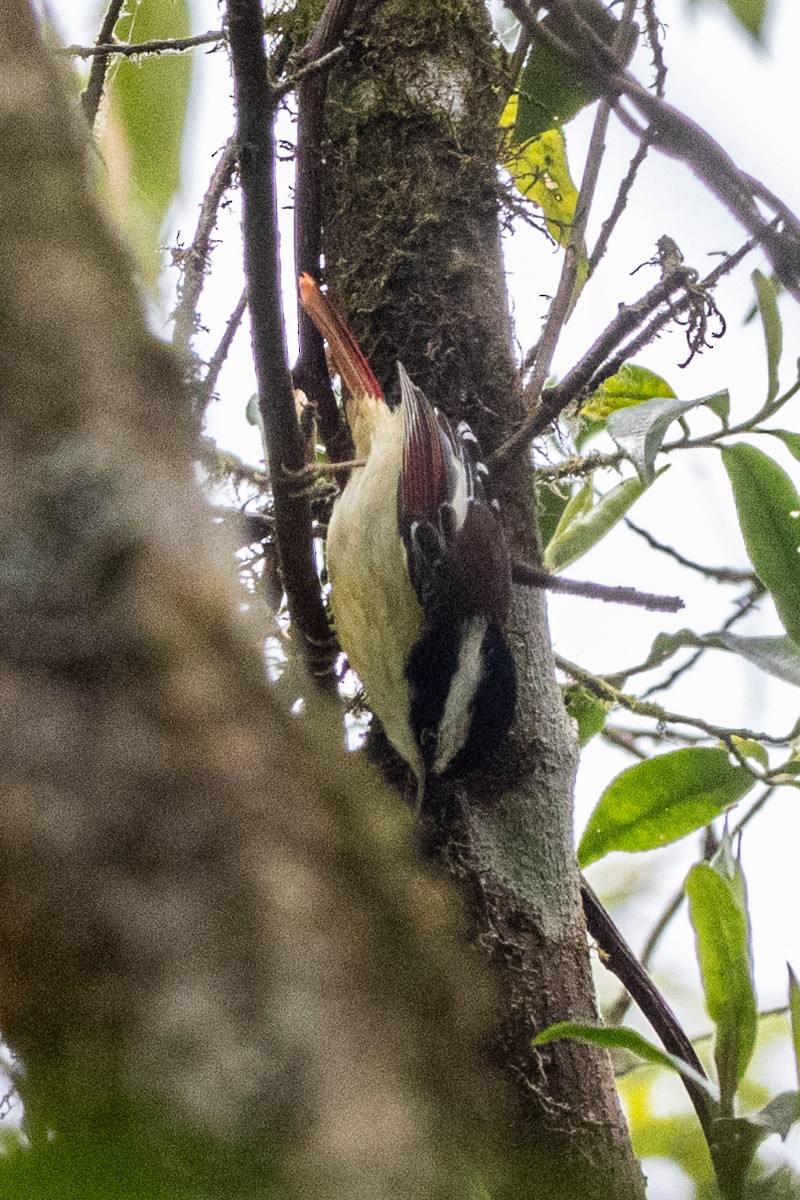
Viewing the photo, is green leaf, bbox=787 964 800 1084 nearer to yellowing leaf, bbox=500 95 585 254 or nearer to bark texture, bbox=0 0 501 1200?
bark texture, bbox=0 0 501 1200

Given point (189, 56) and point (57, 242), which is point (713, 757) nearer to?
point (189, 56)

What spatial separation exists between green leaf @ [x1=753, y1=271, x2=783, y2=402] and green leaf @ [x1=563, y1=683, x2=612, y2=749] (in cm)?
64

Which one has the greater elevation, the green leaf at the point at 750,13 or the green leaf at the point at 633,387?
the green leaf at the point at 633,387

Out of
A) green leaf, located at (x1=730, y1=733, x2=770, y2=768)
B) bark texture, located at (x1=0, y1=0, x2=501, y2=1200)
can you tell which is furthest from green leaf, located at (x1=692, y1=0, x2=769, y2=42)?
green leaf, located at (x1=730, y1=733, x2=770, y2=768)

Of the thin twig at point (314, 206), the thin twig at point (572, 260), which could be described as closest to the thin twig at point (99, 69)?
the thin twig at point (314, 206)

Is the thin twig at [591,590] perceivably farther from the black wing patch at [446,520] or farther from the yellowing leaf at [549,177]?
the yellowing leaf at [549,177]

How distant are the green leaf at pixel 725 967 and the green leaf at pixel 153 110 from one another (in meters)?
1.00

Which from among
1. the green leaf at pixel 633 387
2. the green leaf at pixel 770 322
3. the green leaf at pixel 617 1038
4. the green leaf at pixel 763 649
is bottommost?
the green leaf at pixel 617 1038

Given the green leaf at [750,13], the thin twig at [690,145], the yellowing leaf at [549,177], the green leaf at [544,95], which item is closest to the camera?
the green leaf at [750,13]

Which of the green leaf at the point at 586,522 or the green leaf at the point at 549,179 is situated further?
the green leaf at the point at 549,179

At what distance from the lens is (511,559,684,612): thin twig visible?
1976 mm

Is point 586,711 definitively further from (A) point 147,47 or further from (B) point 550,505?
(A) point 147,47

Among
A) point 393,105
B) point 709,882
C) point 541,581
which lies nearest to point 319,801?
point 709,882

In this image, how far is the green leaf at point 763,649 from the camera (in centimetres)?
198
